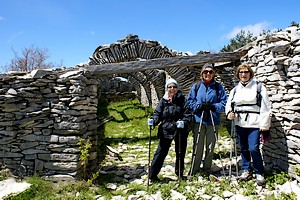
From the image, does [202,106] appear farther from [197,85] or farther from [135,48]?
[135,48]

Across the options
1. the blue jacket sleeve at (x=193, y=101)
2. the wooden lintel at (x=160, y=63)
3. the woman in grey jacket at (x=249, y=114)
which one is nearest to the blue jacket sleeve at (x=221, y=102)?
the woman in grey jacket at (x=249, y=114)

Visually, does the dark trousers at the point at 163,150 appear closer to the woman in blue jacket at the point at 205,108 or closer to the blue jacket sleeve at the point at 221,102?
the woman in blue jacket at the point at 205,108

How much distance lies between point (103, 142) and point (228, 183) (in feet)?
17.0

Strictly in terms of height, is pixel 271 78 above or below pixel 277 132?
above

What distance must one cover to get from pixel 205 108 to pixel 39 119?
3.77 m

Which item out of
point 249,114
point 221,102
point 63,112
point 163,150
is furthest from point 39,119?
point 249,114

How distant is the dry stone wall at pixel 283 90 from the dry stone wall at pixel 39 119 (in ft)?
13.6

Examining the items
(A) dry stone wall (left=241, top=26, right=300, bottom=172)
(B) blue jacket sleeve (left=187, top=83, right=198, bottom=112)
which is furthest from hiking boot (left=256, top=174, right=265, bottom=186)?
(B) blue jacket sleeve (left=187, top=83, right=198, bottom=112)

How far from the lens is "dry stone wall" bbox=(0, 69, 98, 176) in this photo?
199 inches

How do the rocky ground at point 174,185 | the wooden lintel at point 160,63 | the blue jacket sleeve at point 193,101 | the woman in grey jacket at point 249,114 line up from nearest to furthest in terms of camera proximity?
the rocky ground at point 174,185, the woman in grey jacket at point 249,114, the blue jacket sleeve at point 193,101, the wooden lintel at point 160,63

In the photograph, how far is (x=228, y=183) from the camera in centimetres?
433

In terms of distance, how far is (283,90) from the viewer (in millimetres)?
4348

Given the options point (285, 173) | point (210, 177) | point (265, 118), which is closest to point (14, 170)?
point (210, 177)

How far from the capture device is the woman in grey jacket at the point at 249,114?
4.02 meters
